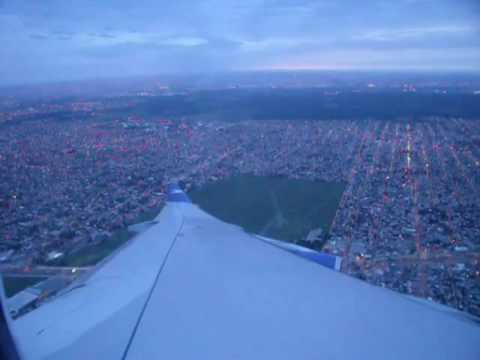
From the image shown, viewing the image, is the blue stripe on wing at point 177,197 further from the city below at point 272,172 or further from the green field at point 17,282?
the city below at point 272,172

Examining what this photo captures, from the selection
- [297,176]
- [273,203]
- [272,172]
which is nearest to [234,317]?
[273,203]

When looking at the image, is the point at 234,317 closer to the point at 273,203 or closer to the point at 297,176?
the point at 273,203

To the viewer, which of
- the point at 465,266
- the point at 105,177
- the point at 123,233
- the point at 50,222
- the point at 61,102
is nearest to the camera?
the point at 465,266

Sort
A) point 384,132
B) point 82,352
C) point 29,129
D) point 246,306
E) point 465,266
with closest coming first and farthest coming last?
point 82,352 < point 246,306 < point 465,266 < point 29,129 < point 384,132

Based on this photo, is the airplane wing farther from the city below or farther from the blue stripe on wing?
the city below

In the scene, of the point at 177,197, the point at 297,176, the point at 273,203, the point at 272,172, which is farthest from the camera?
the point at 272,172

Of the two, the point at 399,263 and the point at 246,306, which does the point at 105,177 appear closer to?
the point at 399,263

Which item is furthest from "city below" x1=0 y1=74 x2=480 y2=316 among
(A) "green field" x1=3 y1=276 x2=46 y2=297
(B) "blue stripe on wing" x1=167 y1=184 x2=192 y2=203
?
(B) "blue stripe on wing" x1=167 y1=184 x2=192 y2=203

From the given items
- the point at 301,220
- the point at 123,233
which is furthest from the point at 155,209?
the point at 301,220
